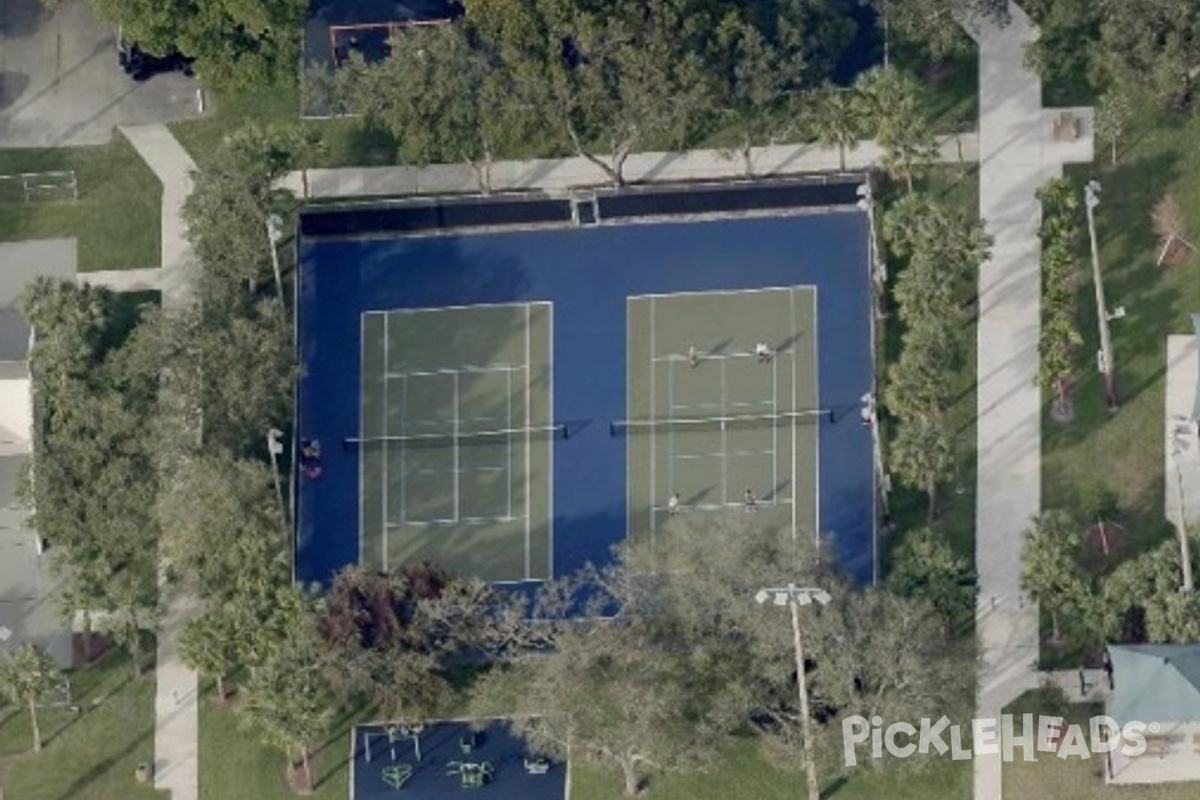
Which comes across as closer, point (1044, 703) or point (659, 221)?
point (1044, 703)

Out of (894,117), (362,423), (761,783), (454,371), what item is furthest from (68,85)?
(761,783)

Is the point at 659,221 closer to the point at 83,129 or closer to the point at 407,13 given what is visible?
the point at 407,13

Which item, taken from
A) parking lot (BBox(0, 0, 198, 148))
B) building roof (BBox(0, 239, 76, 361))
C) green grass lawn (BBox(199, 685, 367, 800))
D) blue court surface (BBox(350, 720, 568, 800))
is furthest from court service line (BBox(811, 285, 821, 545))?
building roof (BBox(0, 239, 76, 361))

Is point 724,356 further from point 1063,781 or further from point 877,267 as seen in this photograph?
point 1063,781

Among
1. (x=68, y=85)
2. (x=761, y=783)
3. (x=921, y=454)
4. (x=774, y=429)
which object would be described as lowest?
(x=761, y=783)

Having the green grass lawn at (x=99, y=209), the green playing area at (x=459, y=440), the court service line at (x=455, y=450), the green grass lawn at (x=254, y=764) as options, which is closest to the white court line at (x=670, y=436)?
the green playing area at (x=459, y=440)

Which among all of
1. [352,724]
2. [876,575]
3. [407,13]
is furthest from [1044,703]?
[407,13]
